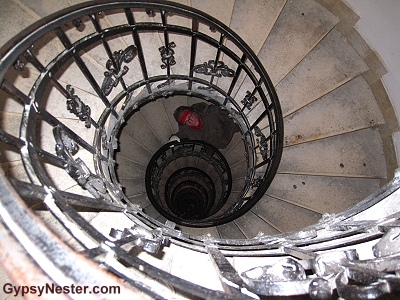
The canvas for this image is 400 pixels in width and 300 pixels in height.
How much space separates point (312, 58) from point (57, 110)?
13.2 ft

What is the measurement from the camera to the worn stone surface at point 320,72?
442 cm

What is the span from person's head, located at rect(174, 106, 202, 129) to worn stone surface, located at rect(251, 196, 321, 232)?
2.64 metres

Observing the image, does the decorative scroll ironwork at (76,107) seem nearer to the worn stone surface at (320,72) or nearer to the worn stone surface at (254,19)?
the worn stone surface at (254,19)

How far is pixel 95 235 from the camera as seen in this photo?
1.43 m

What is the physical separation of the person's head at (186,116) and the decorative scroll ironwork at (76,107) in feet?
11.3

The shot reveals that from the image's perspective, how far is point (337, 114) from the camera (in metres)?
4.48

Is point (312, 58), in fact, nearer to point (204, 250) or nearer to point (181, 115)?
point (181, 115)

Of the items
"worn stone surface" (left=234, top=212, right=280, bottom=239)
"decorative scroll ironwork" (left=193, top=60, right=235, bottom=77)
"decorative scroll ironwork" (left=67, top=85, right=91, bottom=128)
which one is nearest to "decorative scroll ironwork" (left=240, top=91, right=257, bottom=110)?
"decorative scroll ironwork" (left=193, top=60, right=235, bottom=77)

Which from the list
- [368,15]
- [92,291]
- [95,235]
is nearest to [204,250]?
[95,235]

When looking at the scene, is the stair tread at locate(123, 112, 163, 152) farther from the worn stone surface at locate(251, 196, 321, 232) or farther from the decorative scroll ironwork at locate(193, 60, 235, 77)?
the worn stone surface at locate(251, 196, 321, 232)

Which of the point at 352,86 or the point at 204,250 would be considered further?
the point at 352,86

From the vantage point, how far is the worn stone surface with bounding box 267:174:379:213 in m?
4.45

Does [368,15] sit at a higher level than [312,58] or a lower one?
higher

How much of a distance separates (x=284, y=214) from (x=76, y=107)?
3.81 metres
